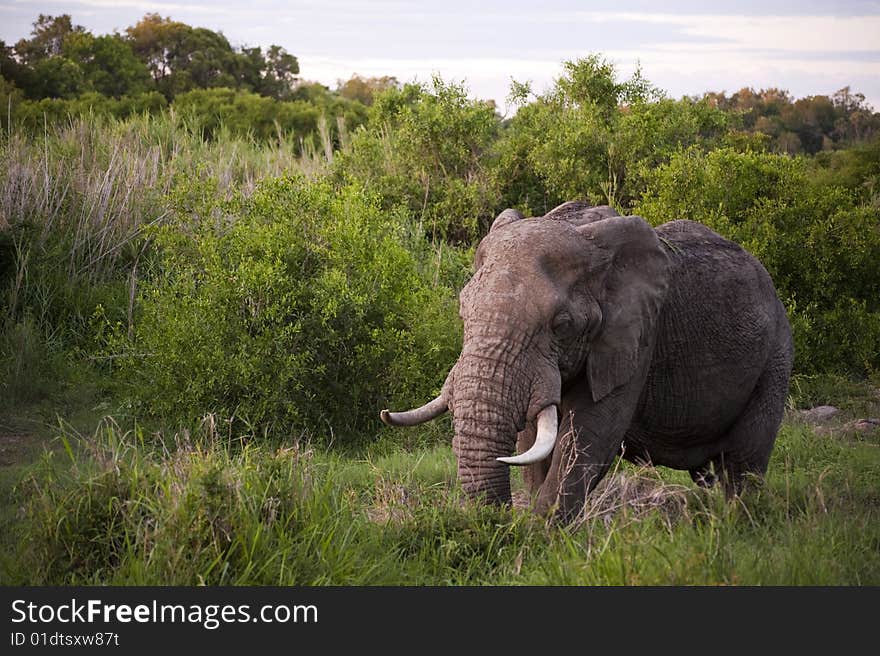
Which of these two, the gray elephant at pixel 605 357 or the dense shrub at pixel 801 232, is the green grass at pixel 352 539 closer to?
the gray elephant at pixel 605 357

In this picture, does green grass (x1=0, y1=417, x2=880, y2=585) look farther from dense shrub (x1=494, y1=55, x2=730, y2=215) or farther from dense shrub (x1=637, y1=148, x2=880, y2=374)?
dense shrub (x1=494, y1=55, x2=730, y2=215)

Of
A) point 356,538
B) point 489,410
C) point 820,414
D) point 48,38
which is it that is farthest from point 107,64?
point 489,410

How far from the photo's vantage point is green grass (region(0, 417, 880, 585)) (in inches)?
173

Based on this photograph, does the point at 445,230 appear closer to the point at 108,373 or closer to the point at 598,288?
the point at 108,373

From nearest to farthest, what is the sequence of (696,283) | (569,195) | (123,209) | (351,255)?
1. (696,283)
2. (351,255)
3. (123,209)
4. (569,195)

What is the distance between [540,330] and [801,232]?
24.2 ft

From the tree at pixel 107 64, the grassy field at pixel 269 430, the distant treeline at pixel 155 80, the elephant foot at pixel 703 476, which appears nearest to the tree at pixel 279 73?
the distant treeline at pixel 155 80

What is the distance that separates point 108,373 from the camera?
1034 centimetres

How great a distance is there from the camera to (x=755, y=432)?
6.31m

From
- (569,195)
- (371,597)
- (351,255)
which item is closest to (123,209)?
(351,255)

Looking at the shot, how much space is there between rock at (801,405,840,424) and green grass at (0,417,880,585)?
4184 millimetres

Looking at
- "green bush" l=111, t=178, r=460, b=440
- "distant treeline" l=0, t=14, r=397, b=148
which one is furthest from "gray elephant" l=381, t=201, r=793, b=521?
"distant treeline" l=0, t=14, r=397, b=148

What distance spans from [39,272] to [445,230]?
5091 millimetres

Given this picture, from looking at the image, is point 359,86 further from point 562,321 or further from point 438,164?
point 562,321
